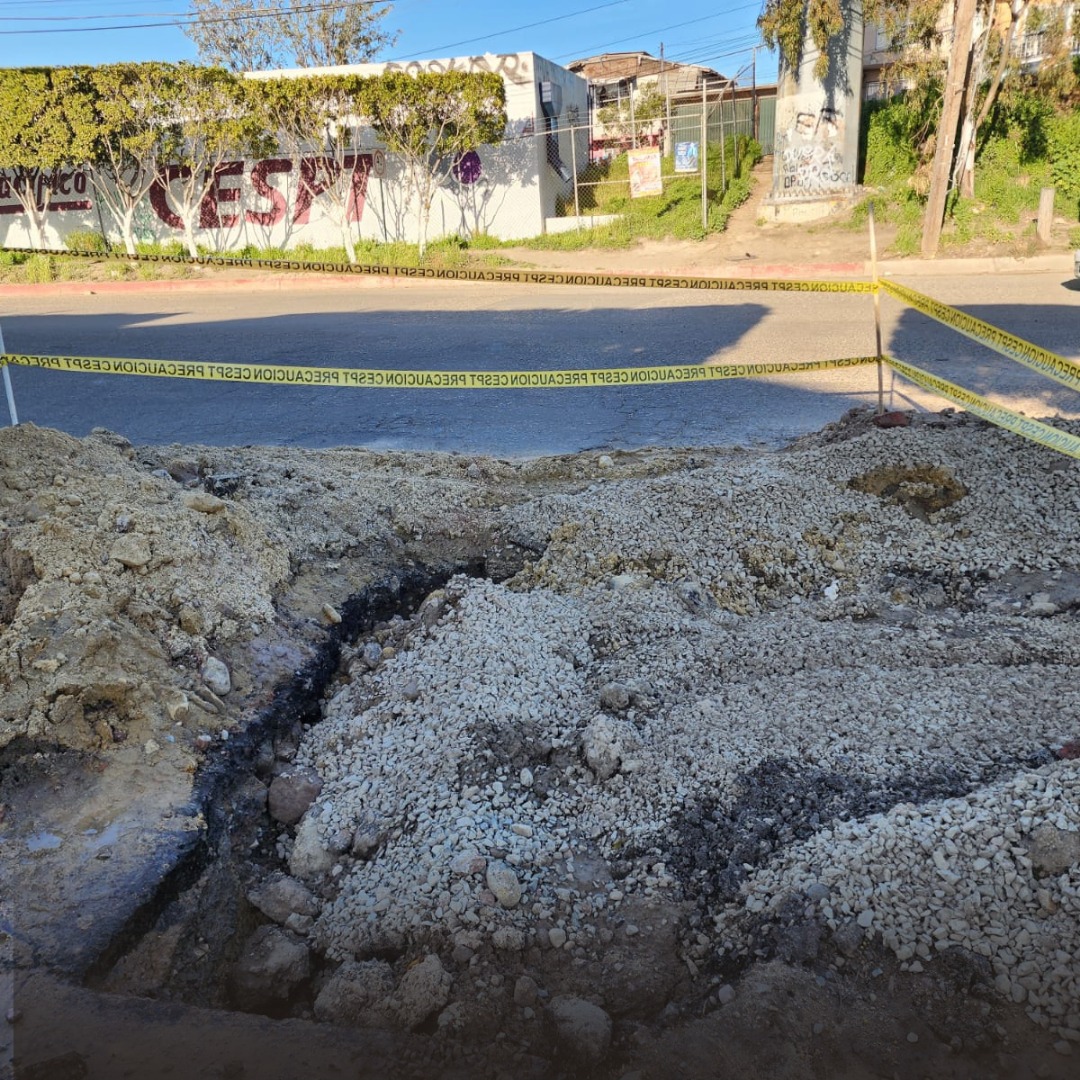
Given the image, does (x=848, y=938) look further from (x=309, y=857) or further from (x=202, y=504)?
(x=202, y=504)

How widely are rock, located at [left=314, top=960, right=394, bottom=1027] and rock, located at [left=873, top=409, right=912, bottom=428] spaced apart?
15.6ft

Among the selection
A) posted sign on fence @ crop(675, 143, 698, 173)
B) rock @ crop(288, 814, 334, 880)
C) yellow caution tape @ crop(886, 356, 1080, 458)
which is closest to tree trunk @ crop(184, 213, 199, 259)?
posted sign on fence @ crop(675, 143, 698, 173)

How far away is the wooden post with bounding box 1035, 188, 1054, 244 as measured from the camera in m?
17.7

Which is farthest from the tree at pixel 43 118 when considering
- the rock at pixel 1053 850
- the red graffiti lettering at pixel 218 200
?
the rock at pixel 1053 850

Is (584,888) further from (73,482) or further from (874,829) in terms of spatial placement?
(73,482)

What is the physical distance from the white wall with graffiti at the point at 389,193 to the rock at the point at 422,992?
71.0 feet

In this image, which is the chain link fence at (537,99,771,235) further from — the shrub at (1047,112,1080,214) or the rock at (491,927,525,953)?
the rock at (491,927,525,953)

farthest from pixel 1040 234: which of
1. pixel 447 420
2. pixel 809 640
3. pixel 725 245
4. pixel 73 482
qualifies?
pixel 73 482

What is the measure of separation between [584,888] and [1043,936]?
3.97ft

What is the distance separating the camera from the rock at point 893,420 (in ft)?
19.7

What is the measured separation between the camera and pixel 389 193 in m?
23.2

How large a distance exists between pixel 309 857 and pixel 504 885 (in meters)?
0.76

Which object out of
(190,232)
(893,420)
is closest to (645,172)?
(190,232)

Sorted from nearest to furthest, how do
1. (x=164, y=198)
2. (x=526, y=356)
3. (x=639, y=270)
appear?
1. (x=526, y=356)
2. (x=639, y=270)
3. (x=164, y=198)
